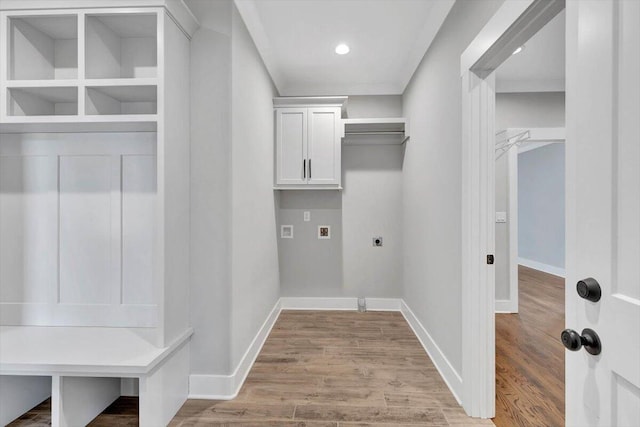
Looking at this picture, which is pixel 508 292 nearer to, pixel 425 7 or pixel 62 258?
pixel 425 7

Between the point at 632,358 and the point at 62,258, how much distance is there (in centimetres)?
274

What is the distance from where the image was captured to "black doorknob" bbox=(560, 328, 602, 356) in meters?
0.90

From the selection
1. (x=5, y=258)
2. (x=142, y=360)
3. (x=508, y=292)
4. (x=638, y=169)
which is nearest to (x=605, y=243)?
(x=638, y=169)

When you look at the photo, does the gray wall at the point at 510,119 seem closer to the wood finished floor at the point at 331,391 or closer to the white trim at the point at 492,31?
the wood finished floor at the point at 331,391

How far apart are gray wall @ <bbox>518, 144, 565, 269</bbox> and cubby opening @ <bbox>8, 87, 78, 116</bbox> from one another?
764 cm

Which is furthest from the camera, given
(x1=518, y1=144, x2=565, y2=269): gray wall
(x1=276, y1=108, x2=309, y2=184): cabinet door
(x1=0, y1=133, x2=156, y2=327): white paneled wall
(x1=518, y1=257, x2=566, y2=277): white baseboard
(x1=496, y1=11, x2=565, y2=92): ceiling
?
(x1=518, y1=144, x2=565, y2=269): gray wall

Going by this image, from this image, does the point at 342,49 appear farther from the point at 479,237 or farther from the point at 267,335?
the point at 267,335

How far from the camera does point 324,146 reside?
358cm

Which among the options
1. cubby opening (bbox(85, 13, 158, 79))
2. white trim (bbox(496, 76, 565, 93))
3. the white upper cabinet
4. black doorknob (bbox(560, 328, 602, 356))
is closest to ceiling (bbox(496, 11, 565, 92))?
white trim (bbox(496, 76, 565, 93))

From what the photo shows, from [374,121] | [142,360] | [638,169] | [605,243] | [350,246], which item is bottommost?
[142,360]

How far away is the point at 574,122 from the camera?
1012mm

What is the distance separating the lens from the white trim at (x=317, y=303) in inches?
154

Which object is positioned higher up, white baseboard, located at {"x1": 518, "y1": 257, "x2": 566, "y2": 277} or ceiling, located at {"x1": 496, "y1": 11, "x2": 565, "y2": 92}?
ceiling, located at {"x1": 496, "y1": 11, "x2": 565, "y2": 92}

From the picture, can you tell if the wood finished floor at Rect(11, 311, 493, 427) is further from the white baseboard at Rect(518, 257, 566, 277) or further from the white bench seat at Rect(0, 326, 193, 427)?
the white baseboard at Rect(518, 257, 566, 277)
